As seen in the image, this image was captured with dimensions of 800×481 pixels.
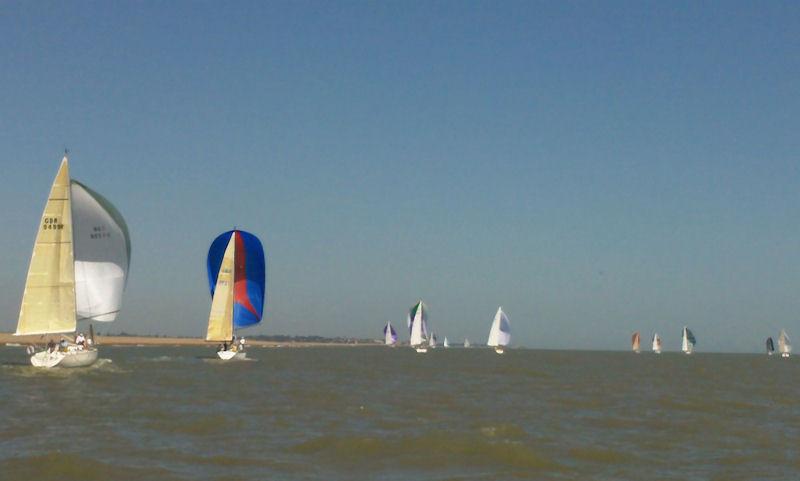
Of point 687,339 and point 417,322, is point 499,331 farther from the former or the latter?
point 687,339

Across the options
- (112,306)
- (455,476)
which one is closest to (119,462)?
(455,476)

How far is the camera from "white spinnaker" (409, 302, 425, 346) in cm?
12864

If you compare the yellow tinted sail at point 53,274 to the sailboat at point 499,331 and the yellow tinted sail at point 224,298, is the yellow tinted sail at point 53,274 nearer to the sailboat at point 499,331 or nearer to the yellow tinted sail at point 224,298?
the yellow tinted sail at point 224,298

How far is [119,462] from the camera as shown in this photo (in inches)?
671

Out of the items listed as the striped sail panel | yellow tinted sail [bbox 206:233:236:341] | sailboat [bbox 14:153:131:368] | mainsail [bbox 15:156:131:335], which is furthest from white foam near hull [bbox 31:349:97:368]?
the striped sail panel

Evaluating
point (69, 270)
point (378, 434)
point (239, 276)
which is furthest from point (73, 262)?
point (378, 434)

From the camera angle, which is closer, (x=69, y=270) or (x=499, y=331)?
(x=69, y=270)

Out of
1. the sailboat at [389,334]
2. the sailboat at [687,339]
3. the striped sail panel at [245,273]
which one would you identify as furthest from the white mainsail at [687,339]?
the striped sail panel at [245,273]

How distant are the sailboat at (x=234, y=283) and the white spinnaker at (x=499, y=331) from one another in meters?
61.2

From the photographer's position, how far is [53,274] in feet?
141

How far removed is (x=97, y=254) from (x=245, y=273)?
1829 cm

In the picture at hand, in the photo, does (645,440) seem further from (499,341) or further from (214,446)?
(499,341)

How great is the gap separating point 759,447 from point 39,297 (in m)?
33.7

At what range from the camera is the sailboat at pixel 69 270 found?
42.9 meters
